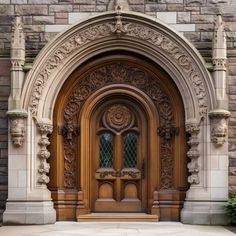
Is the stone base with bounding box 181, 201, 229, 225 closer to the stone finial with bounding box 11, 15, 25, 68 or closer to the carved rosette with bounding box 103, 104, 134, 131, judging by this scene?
the carved rosette with bounding box 103, 104, 134, 131

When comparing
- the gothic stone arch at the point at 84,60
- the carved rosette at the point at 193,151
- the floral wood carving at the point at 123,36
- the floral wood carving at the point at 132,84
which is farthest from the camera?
the floral wood carving at the point at 132,84

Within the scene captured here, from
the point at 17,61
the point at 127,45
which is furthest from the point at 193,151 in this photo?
the point at 17,61

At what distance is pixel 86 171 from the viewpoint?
43.8 ft

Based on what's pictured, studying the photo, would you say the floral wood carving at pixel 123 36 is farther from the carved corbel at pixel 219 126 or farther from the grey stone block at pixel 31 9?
the grey stone block at pixel 31 9

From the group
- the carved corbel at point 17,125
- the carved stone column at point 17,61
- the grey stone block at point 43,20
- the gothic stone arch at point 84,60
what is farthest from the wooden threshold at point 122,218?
the grey stone block at point 43,20

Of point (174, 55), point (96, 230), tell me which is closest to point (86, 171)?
point (96, 230)

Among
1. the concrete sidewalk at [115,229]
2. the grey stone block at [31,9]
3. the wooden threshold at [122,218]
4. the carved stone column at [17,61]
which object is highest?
the grey stone block at [31,9]

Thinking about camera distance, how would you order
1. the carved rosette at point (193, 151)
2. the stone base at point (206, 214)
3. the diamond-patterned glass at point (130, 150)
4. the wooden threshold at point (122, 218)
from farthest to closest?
1. the diamond-patterned glass at point (130, 150)
2. the wooden threshold at point (122, 218)
3. the carved rosette at point (193, 151)
4. the stone base at point (206, 214)

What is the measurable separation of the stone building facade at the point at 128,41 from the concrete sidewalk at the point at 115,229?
0.45 metres

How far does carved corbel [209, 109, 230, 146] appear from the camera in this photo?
12.6m

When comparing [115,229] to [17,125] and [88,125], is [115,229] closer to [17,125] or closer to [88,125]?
[88,125]

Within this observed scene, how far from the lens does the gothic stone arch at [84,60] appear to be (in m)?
12.7

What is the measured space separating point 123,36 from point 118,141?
2140 millimetres

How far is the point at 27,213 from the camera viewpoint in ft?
41.5
